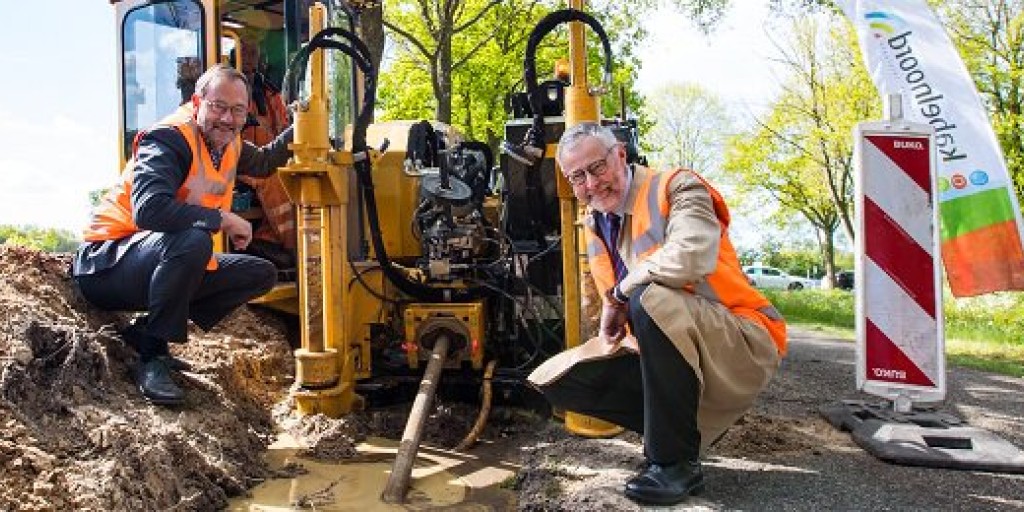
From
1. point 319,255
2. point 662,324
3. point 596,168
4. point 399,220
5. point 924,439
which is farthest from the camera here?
point 399,220

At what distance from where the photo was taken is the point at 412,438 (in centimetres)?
397

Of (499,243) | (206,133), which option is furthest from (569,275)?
(206,133)

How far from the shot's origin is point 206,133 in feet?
14.3

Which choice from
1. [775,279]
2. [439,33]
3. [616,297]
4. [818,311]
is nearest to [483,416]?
[616,297]

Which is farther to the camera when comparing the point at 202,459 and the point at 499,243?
the point at 499,243

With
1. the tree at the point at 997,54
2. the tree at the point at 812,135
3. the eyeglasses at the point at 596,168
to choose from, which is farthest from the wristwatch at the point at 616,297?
the tree at the point at 812,135

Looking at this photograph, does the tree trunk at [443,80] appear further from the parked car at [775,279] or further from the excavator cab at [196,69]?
the parked car at [775,279]

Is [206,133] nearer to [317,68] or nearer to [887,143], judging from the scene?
[317,68]

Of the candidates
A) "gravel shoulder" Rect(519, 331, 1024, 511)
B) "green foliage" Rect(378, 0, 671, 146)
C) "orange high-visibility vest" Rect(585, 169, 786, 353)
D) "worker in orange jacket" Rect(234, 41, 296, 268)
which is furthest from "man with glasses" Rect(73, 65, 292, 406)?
"green foliage" Rect(378, 0, 671, 146)

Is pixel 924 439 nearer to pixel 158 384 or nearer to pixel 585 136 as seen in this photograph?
pixel 585 136

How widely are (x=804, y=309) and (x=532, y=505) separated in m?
13.9

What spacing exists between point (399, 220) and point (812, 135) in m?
21.9

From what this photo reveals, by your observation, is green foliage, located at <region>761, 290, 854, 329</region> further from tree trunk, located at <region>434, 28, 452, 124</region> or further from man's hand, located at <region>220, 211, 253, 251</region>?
man's hand, located at <region>220, 211, 253, 251</region>

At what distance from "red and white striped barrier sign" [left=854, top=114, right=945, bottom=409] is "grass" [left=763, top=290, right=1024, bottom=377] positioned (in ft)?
12.0
